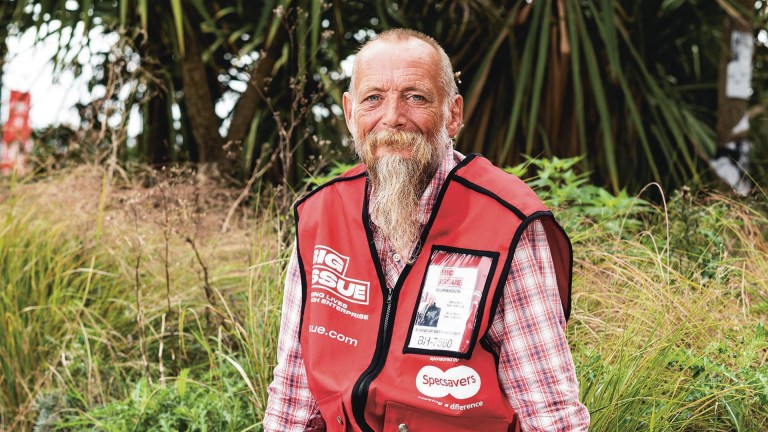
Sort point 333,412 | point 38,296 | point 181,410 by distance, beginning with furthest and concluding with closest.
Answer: point 38,296 → point 181,410 → point 333,412

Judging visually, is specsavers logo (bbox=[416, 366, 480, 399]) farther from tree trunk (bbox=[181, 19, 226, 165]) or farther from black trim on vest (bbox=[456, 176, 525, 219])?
tree trunk (bbox=[181, 19, 226, 165])

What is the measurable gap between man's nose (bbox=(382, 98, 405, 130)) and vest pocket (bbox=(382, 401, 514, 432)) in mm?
591

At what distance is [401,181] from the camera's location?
6.30ft

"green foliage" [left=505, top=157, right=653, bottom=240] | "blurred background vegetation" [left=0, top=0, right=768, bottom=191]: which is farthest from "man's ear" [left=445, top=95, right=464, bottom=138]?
"blurred background vegetation" [left=0, top=0, right=768, bottom=191]

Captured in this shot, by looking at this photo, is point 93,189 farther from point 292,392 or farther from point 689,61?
point 689,61

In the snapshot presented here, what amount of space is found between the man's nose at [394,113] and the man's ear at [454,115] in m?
0.12

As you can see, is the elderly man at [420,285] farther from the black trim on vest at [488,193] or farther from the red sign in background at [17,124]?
the red sign in background at [17,124]

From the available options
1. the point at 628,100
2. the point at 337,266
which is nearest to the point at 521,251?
the point at 337,266

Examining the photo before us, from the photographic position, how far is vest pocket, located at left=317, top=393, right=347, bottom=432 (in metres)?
1.86

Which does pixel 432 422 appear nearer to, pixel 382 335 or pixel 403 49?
pixel 382 335

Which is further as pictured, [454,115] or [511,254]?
[454,115]

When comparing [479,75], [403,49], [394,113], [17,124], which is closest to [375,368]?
[394,113]

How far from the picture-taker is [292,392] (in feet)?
6.77

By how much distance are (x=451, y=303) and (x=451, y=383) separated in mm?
158
